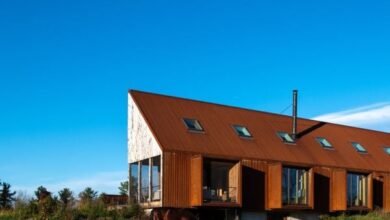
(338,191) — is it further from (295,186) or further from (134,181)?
(134,181)

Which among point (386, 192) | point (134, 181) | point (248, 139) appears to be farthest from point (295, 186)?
point (386, 192)

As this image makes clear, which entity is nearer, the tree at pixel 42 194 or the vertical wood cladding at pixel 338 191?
the tree at pixel 42 194

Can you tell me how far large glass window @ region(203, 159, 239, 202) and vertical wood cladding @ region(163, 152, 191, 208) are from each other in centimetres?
93

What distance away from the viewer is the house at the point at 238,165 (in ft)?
96.9

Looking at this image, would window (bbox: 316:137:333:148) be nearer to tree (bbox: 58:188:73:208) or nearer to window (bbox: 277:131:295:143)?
window (bbox: 277:131:295:143)

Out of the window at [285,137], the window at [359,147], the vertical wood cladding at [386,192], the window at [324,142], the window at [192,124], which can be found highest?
the window at [192,124]

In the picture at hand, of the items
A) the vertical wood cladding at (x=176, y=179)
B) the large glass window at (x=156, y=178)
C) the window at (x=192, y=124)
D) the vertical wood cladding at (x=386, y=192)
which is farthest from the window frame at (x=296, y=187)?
the vertical wood cladding at (x=386, y=192)

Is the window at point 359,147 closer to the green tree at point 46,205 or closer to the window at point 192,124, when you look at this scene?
the window at point 192,124

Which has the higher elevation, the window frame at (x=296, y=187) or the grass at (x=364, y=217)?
the window frame at (x=296, y=187)

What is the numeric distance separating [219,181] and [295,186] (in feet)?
14.2

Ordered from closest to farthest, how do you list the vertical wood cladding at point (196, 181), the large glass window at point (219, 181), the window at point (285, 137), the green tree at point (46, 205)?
the green tree at point (46, 205) → the vertical wood cladding at point (196, 181) → the large glass window at point (219, 181) → the window at point (285, 137)

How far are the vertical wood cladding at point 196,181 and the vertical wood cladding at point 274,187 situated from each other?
181 inches

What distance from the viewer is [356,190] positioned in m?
36.2

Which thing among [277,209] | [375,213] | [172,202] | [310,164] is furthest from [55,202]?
[375,213]
